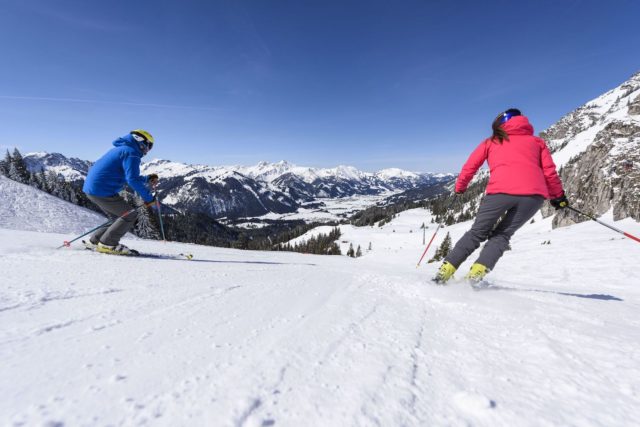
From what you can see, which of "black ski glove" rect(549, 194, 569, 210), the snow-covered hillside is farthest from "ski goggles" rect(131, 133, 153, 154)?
the snow-covered hillside

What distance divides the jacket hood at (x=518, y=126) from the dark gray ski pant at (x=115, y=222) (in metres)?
8.48

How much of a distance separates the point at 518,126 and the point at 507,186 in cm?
108

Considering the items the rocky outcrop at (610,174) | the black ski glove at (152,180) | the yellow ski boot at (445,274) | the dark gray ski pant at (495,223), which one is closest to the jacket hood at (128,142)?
the black ski glove at (152,180)

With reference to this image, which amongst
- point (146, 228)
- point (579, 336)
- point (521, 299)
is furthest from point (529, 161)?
point (146, 228)

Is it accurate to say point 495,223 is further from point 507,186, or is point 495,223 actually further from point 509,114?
point 509,114

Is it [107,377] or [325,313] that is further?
[325,313]

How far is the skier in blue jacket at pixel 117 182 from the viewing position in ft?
23.1

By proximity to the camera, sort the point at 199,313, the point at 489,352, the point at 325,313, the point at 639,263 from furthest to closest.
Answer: the point at 639,263, the point at 325,313, the point at 199,313, the point at 489,352

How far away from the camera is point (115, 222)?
7391mm

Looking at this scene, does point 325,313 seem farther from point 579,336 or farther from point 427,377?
point 579,336

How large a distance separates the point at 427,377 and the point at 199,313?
7.55 ft

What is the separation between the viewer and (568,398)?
6.24 feet

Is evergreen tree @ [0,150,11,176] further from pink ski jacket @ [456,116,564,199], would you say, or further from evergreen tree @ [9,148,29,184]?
pink ski jacket @ [456,116,564,199]

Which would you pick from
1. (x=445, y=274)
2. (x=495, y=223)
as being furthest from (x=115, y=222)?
(x=495, y=223)
